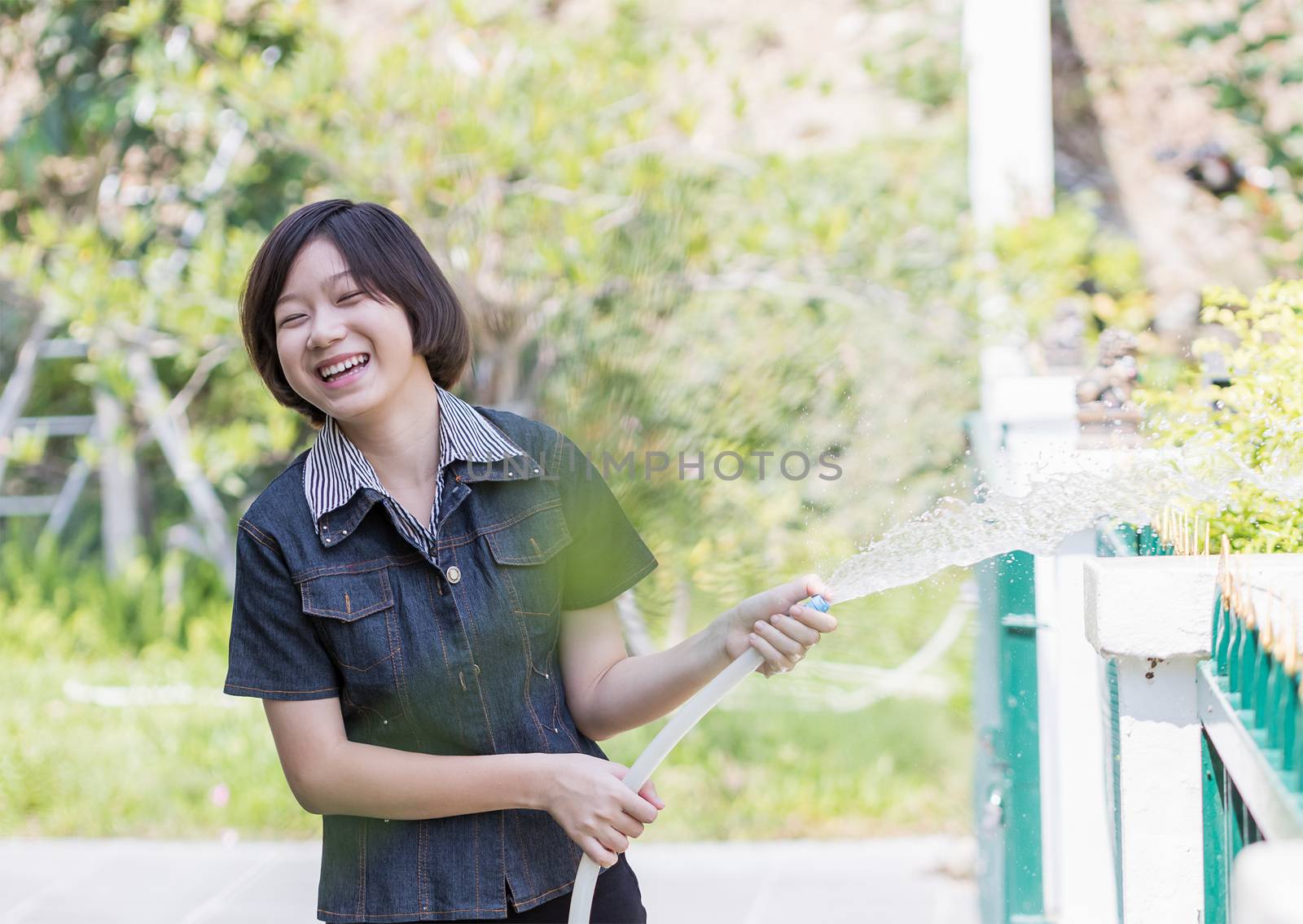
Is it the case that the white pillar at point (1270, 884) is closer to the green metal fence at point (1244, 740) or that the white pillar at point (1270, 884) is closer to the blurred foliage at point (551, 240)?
the green metal fence at point (1244, 740)

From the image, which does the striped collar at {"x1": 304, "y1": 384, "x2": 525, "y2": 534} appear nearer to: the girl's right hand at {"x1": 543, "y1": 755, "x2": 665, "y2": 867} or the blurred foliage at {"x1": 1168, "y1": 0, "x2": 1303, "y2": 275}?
the girl's right hand at {"x1": 543, "y1": 755, "x2": 665, "y2": 867}

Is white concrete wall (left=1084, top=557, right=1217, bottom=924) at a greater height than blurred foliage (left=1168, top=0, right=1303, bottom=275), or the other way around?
blurred foliage (left=1168, top=0, right=1303, bottom=275)

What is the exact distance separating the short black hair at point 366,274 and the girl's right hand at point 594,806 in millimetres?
501

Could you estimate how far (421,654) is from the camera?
136 centimetres

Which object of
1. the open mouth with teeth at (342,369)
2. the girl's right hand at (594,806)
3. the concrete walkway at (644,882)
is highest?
the open mouth with teeth at (342,369)

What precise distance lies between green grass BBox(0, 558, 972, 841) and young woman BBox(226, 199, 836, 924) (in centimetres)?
178

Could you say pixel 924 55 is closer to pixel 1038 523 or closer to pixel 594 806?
pixel 1038 523

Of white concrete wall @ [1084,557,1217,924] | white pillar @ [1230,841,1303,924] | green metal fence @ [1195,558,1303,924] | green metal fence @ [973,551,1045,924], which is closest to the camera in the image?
white pillar @ [1230,841,1303,924]

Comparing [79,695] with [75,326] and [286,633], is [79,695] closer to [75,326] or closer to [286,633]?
[75,326]

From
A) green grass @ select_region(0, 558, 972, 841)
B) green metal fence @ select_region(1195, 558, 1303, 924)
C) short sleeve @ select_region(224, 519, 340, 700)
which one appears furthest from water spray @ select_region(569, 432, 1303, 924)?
green grass @ select_region(0, 558, 972, 841)

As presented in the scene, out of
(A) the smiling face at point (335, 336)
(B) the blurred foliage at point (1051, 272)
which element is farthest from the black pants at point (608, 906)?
(B) the blurred foliage at point (1051, 272)

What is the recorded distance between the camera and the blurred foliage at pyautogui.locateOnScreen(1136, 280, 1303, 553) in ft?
4.94

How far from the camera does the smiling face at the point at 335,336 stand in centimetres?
138

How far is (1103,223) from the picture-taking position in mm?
5543
